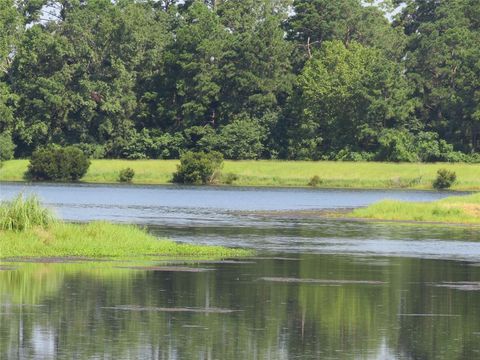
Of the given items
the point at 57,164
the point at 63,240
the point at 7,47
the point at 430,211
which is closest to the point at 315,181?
the point at 57,164

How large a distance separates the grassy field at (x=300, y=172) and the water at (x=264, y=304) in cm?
7432

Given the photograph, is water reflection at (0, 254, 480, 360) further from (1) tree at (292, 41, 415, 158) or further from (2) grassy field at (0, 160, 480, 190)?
(1) tree at (292, 41, 415, 158)

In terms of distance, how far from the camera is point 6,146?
136 metres

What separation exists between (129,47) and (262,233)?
8314 cm

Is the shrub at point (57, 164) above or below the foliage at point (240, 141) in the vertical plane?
below

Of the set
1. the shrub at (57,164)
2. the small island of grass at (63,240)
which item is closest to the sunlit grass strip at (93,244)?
the small island of grass at (63,240)

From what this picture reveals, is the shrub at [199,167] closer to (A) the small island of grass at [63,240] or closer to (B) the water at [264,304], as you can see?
(B) the water at [264,304]

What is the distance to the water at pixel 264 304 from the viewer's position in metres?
26.8

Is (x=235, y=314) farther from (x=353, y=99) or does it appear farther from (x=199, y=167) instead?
(x=353, y=99)

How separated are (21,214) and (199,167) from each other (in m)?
89.7

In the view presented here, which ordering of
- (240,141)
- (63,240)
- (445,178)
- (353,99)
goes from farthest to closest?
(353,99)
(240,141)
(445,178)
(63,240)

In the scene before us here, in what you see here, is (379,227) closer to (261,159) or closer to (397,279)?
(397,279)

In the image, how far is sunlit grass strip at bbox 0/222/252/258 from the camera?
4322cm

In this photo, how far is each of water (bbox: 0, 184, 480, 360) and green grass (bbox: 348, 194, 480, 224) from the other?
15.3 metres
